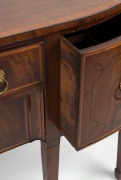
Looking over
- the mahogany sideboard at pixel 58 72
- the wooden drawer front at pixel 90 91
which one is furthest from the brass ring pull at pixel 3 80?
the wooden drawer front at pixel 90 91

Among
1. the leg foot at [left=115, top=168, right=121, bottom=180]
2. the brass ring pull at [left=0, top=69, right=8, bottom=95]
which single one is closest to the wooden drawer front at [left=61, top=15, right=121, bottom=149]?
the brass ring pull at [left=0, top=69, right=8, bottom=95]

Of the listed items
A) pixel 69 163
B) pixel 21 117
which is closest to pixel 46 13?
pixel 21 117

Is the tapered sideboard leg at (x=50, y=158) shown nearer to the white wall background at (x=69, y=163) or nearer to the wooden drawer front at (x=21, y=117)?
the wooden drawer front at (x=21, y=117)

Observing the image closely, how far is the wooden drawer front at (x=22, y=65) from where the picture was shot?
2.04 ft

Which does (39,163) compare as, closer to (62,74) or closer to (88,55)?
(62,74)

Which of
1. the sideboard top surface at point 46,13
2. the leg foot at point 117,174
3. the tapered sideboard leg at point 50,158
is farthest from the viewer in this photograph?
the leg foot at point 117,174

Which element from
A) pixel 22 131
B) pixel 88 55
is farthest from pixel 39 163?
pixel 88 55

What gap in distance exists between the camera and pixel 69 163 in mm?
1163

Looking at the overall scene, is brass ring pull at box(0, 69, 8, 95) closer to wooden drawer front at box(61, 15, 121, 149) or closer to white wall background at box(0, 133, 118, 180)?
wooden drawer front at box(61, 15, 121, 149)

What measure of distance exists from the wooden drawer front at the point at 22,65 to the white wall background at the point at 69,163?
1.76 ft

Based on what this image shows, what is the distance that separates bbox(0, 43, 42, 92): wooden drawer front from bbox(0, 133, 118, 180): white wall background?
538 mm

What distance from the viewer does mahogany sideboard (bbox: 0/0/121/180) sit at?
624 millimetres

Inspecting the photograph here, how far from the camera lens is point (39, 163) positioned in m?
1.17

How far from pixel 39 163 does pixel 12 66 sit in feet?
2.02
